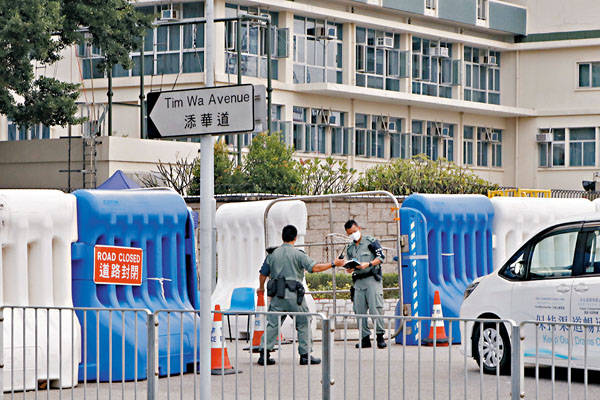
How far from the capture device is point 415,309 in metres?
17.5

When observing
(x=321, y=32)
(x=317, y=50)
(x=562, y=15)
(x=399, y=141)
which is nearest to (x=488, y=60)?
(x=562, y=15)

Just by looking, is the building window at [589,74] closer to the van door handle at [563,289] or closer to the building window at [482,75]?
the building window at [482,75]

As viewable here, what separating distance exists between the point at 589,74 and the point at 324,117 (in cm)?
1375

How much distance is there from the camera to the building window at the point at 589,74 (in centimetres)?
5253

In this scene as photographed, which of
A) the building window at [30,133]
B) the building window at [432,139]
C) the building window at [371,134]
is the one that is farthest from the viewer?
the building window at [432,139]

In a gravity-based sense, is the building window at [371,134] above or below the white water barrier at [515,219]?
above

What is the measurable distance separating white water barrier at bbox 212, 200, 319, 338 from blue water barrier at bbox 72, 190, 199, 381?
11.1 feet

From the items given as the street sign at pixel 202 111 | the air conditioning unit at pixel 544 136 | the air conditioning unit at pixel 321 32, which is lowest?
the street sign at pixel 202 111

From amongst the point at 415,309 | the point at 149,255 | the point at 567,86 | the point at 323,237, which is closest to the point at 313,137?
the point at 567,86

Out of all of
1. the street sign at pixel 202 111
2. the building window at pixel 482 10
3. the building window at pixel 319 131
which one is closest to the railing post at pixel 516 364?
the street sign at pixel 202 111

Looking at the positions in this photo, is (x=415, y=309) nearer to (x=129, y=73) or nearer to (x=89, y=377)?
(x=89, y=377)

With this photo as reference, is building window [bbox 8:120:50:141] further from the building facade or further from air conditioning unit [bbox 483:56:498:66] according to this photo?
air conditioning unit [bbox 483:56:498:66]

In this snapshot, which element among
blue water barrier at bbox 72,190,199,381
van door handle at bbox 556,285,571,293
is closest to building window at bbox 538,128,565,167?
blue water barrier at bbox 72,190,199,381

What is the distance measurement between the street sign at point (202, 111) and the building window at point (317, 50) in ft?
115
